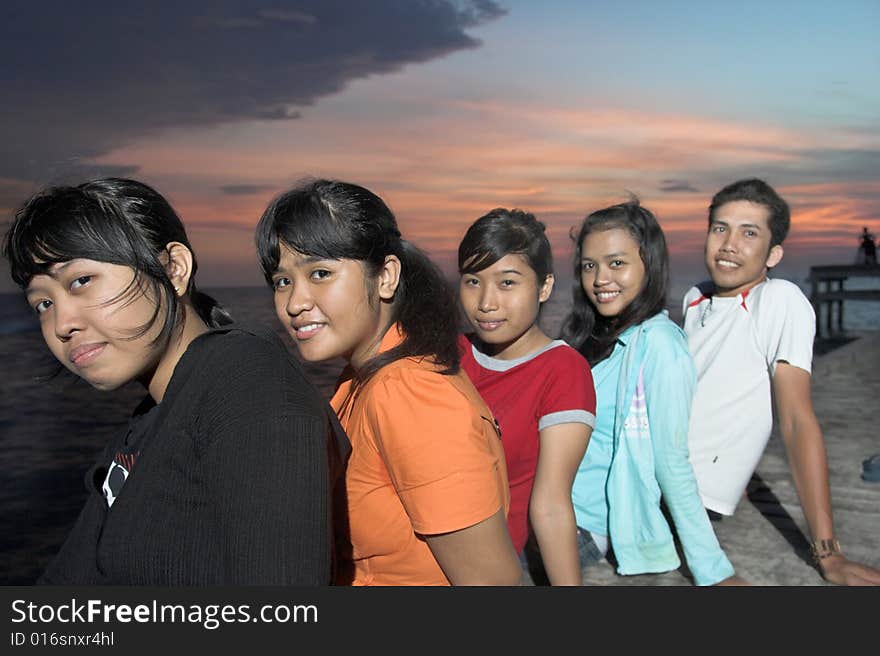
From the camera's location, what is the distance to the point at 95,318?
147cm

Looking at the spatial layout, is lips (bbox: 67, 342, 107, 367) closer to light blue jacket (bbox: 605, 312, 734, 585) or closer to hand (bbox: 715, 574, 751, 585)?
light blue jacket (bbox: 605, 312, 734, 585)

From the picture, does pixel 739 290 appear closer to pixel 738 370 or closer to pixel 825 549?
pixel 738 370

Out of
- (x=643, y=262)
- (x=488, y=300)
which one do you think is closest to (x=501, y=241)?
(x=488, y=300)

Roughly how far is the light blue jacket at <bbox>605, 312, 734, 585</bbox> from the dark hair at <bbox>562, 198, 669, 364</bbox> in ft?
0.25

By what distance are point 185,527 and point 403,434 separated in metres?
0.47

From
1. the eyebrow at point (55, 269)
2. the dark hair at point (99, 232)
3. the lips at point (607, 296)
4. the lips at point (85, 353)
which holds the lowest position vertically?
the lips at point (607, 296)

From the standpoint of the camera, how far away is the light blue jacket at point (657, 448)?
9.92 ft

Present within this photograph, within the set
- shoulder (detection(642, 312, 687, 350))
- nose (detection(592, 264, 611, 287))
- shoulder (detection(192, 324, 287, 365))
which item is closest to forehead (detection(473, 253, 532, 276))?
nose (detection(592, 264, 611, 287))

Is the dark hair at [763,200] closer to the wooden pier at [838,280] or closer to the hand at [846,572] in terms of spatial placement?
the hand at [846,572]

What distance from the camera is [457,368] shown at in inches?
69.4

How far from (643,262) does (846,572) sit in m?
1.70

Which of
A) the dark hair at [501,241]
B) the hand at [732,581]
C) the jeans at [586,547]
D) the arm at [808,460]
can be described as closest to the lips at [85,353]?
the dark hair at [501,241]

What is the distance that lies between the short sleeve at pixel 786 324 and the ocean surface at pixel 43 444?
2.88 feet

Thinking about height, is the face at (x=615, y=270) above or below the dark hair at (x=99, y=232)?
below
